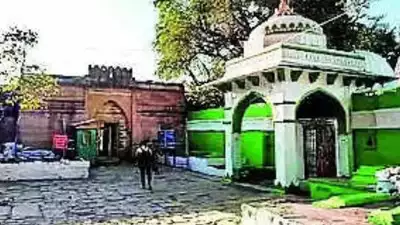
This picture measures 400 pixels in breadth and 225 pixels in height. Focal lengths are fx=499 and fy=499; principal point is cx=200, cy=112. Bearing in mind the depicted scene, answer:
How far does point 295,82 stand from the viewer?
41.7 ft

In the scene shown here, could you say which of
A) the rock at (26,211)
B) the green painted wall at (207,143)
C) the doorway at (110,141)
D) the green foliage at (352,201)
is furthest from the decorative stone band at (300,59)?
Result: the doorway at (110,141)

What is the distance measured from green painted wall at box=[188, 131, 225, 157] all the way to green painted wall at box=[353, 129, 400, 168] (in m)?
7.84

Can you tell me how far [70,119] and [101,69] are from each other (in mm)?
2929

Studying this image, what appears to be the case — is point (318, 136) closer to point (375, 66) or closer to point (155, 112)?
point (375, 66)

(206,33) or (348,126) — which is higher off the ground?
(206,33)

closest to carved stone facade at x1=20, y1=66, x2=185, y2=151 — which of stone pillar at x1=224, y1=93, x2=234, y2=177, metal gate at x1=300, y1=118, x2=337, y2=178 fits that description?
stone pillar at x1=224, y1=93, x2=234, y2=177

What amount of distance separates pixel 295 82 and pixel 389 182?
13.5 ft

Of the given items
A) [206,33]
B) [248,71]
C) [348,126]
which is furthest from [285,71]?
[206,33]

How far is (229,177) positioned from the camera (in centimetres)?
1534

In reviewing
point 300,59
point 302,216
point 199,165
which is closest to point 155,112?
point 199,165

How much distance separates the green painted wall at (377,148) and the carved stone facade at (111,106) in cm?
1287

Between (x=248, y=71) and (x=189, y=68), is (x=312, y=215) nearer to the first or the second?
(x=248, y=71)

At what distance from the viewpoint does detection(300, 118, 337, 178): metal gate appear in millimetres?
14352

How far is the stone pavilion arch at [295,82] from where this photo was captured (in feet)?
41.3
